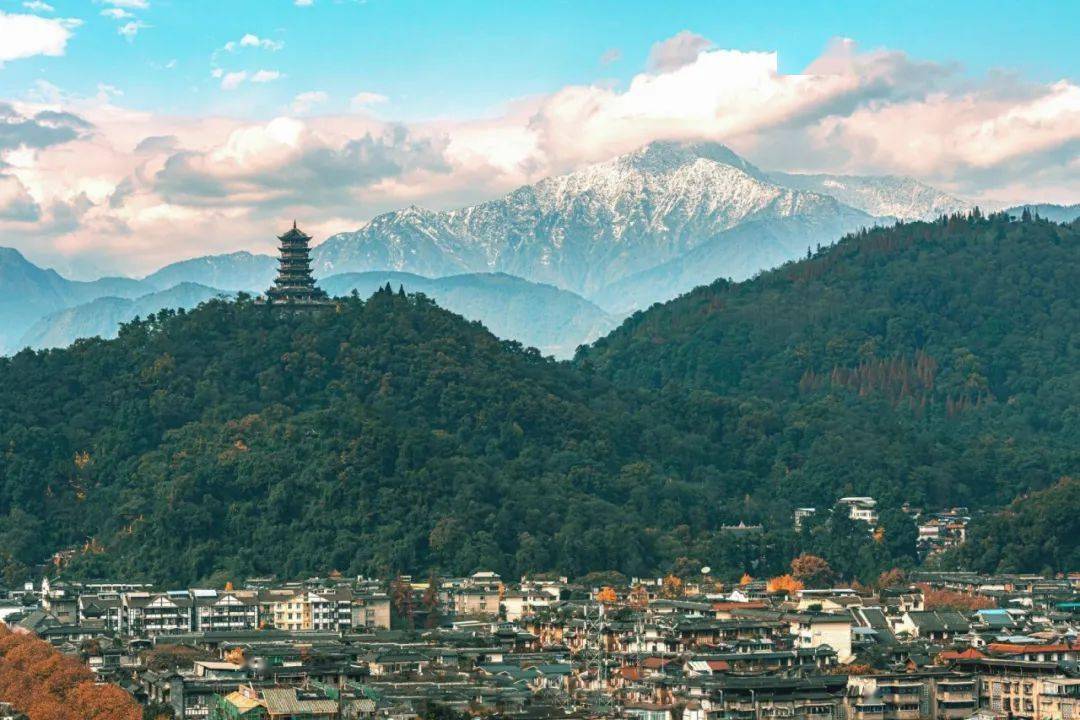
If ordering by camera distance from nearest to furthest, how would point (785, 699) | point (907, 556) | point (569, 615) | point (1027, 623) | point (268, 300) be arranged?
point (785, 699) < point (1027, 623) < point (569, 615) < point (907, 556) < point (268, 300)

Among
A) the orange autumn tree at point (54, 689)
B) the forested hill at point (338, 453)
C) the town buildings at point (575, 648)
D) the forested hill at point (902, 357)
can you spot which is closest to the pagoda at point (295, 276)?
the forested hill at point (338, 453)

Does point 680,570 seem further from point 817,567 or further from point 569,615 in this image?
point 569,615

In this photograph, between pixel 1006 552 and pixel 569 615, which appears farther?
pixel 1006 552

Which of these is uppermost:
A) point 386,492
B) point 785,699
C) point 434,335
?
point 434,335

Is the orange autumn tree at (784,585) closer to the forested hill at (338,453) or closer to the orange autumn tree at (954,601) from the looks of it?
the orange autumn tree at (954,601)

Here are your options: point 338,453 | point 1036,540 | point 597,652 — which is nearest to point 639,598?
point 597,652

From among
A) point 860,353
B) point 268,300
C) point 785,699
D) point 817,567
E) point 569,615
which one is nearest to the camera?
point 785,699

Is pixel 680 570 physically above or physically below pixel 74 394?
below

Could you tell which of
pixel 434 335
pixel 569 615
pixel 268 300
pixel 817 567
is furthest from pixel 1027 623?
pixel 268 300
